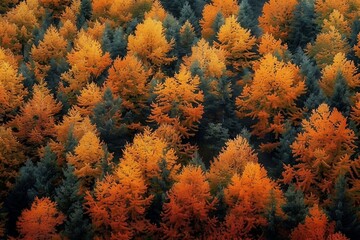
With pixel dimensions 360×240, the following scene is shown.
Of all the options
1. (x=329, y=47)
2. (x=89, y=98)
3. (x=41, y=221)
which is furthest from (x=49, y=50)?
(x=329, y=47)

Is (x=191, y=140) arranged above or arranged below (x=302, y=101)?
below

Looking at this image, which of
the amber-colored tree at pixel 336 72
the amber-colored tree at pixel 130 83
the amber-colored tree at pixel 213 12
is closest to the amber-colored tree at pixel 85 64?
the amber-colored tree at pixel 130 83

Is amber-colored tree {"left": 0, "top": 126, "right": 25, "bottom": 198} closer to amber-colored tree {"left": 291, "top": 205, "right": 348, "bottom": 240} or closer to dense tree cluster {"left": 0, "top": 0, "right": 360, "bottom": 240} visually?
dense tree cluster {"left": 0, "top": 0, "right": 360, "bottom": 240}

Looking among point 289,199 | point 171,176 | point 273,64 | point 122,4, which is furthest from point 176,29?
point 289,199

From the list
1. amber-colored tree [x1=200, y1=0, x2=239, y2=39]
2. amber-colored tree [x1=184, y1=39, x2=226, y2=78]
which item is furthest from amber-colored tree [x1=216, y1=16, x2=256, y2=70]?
amber-colored tree [x1=200, y1=0, x2=239, y2=39]

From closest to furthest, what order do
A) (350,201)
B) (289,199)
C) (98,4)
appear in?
(289,199), (350,201), (98,4)

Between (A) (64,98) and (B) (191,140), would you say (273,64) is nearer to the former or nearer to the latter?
(B) (191,140)

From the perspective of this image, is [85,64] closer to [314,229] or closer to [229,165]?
[229,165]

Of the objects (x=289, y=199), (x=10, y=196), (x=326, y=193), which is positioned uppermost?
(x=289, y=199)
